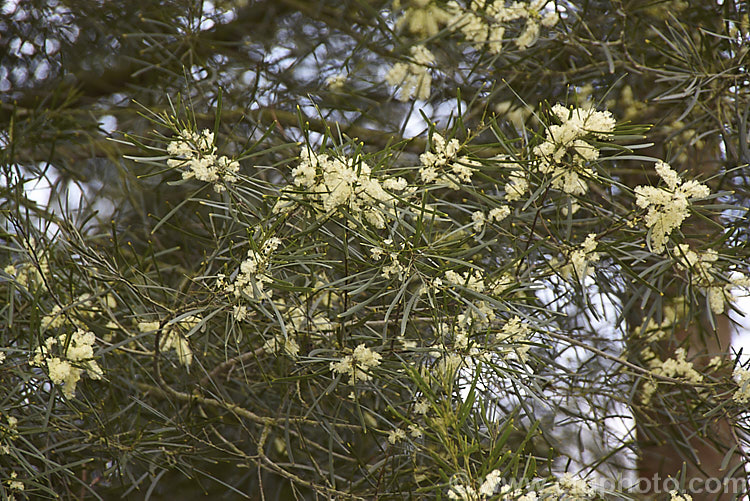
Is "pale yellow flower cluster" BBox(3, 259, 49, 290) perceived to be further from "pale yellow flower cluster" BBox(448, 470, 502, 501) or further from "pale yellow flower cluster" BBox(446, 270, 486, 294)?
"pale yellow flower cluster" BBox(448, 470, 502, 501)

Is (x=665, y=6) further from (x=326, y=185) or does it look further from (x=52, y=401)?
(x=52, y=401)

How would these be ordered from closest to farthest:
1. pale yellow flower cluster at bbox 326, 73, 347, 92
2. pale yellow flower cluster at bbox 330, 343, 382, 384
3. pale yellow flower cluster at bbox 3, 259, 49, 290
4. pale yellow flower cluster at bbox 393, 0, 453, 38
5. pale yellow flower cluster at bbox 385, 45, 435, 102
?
1. pale yellow flower cluster at bbox 330, 343, 382, 384
2. pale yellow flower cluster at bbox 3, 259, 49, 290
3. pale yellow flower cluster at bbox 385, 45, 435, 102
4. pale yellow flower cluster at bbox 326, 73, 347, 92
5. pale yellow flower cluster at bbox 393, 0, 453, 38

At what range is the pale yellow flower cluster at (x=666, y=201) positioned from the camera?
3.49ft

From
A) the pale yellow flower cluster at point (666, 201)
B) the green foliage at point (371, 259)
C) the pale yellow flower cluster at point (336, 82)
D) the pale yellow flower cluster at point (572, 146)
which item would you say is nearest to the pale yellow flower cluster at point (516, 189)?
the green foliage at point (371, 259)

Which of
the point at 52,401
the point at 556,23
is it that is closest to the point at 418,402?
the point at 52,401

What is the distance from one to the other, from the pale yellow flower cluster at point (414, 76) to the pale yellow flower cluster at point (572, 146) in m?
0.99

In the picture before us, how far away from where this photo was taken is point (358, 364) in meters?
1.14

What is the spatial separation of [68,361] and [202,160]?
0.51 metres

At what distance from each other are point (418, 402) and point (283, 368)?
1.39 ft

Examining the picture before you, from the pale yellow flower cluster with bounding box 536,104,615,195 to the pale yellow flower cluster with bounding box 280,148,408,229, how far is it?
0.82ft

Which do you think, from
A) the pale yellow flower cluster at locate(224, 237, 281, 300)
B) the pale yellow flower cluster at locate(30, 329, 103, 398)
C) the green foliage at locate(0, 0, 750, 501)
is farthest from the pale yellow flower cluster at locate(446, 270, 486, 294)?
the pale yellow flower cluster at locate(30, 329, 103, 398)

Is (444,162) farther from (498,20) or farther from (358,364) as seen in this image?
(498,20)

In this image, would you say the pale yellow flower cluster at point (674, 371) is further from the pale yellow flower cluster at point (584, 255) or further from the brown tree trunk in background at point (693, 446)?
the pale yellow flower cluster at point (584, 255)

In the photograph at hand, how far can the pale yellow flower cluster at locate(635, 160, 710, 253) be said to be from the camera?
106 cm
